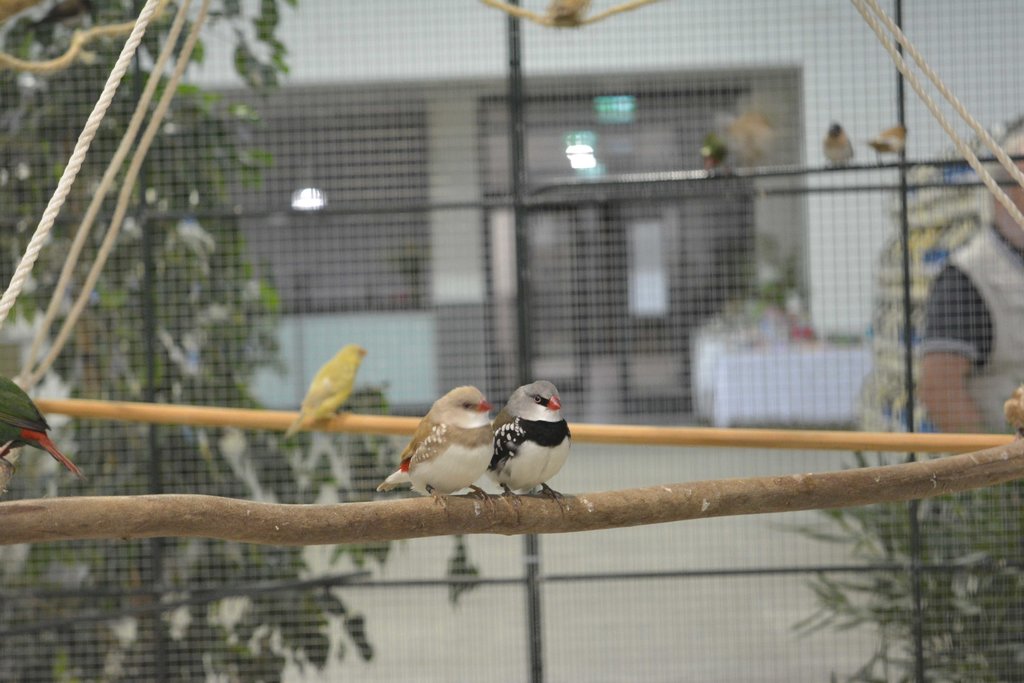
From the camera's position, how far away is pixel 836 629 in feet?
9.73

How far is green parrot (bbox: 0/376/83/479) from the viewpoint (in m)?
1.37

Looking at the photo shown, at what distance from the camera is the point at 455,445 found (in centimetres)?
142

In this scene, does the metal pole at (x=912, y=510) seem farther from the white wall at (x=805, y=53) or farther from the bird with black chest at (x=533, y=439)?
the bird with black chest at (x=533, y=439)

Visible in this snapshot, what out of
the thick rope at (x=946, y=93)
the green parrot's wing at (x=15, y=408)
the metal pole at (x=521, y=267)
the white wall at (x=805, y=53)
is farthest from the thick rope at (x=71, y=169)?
the white wall at (x=805, y=53)

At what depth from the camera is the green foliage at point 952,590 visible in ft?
8.97

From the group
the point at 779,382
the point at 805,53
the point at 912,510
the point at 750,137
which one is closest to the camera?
the point at 912,510

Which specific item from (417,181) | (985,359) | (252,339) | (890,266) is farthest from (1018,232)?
(252,339)

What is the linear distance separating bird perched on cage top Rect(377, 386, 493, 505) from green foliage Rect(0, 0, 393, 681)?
4.93ft

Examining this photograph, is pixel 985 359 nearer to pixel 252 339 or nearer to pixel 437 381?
pixel 437 381

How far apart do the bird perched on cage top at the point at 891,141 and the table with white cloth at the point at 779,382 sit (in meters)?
0.96

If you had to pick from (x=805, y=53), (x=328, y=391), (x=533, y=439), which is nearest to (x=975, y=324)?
(x=805, y=53)

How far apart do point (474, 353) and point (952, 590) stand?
1.55 metres

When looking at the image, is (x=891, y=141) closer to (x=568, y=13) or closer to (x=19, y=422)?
(x=568, y=13)

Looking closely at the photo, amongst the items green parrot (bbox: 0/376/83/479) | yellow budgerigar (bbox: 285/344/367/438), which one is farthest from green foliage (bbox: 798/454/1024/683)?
green parrot (bbox: 0/376/83/479)
